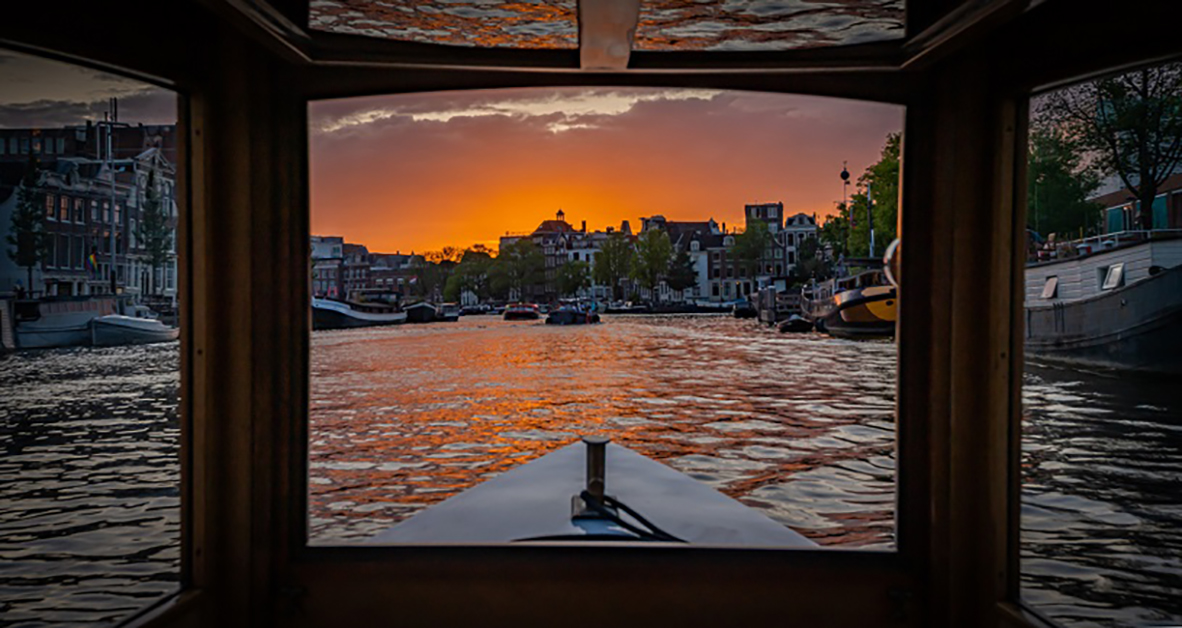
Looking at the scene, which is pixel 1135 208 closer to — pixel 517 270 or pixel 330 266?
pixel 517 270

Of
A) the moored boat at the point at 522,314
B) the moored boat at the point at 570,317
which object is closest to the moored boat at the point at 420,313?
the moored boat at the point at 522,314

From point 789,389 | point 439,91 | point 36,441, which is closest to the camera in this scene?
point 439,91

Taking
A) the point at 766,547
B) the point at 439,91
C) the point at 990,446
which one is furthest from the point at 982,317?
the point at 439,91

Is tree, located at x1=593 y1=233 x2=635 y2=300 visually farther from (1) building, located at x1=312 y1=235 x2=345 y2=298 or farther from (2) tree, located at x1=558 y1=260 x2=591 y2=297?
(1) building, located at x1=312 y1=235 x2=345 y2=298

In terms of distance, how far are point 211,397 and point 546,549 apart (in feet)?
2.71

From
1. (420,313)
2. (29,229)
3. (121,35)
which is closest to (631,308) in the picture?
(420,313)

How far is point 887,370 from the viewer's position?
14.8m

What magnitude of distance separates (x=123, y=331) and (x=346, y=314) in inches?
543

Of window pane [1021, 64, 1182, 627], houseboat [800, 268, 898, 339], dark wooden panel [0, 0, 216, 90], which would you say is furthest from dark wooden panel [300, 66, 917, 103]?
houseboat [800, 268, 898, 339]

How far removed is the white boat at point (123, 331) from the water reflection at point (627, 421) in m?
5.05

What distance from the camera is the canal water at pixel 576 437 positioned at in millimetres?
4852

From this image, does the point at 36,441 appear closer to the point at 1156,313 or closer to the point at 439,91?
the point at 439,91

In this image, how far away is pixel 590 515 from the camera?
2127 millimetres

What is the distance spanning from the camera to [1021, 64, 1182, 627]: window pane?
180 inches
